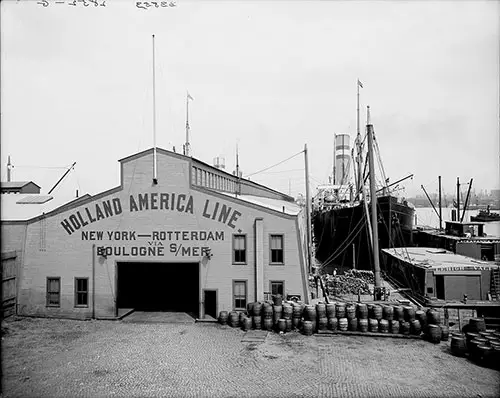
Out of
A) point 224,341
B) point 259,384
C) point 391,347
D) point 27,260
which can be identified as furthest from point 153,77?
point 391,347

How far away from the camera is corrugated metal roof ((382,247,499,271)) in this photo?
1094 inches

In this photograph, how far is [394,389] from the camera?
1516 cm

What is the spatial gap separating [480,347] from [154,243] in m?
18.1

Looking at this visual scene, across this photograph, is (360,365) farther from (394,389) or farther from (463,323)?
(463,323)

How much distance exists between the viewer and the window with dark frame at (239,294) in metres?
24.4

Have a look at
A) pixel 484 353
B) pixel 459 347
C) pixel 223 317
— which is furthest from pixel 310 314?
pixel 484 353

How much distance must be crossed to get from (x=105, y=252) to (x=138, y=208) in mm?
3434

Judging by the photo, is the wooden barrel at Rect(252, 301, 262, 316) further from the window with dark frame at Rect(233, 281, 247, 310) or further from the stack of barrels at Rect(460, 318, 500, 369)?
the stack of barrels at Rect(460, 318, 500, 369)

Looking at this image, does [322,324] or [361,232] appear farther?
[361,232]

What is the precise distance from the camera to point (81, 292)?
82.7 feet

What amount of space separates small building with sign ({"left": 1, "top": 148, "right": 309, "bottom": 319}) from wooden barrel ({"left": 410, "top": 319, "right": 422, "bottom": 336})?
19.5ft

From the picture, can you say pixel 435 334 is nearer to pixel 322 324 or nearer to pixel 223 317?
pixel 322 324

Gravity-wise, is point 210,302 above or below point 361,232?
below

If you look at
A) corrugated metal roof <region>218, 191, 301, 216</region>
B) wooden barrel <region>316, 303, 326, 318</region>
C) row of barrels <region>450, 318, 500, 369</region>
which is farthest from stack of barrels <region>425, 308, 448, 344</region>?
corrugated metal roof <region>218, 191, 301, 216</region>
